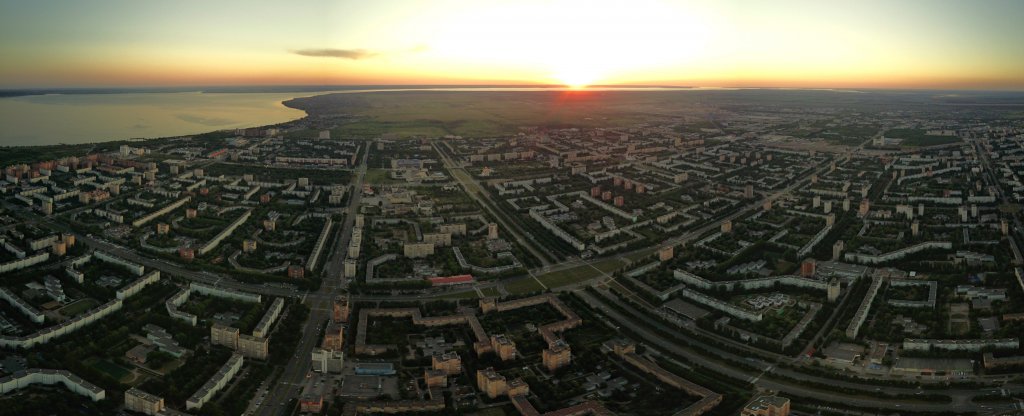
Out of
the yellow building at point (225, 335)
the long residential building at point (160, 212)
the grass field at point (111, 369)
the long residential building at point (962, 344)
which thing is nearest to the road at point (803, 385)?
the long residential building at point (962, 344)

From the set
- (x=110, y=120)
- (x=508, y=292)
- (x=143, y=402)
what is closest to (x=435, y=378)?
(x=143, y=402)

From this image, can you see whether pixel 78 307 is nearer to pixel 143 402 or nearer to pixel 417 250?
pixel 143 402

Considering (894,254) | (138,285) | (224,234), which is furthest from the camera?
(224,234)

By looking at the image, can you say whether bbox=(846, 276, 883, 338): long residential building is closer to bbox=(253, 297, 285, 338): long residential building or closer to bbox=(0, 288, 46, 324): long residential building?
bbox=(253, 297, 285, 338): long residential building

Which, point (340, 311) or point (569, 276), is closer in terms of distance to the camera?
point (340, 311)

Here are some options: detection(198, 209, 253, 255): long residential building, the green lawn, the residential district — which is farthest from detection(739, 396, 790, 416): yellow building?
detection(198, 209, 253, 255): long residential building

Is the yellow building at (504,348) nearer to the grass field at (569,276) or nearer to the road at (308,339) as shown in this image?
the road at (308,339)

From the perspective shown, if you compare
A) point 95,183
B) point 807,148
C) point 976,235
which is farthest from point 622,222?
point 807,148
